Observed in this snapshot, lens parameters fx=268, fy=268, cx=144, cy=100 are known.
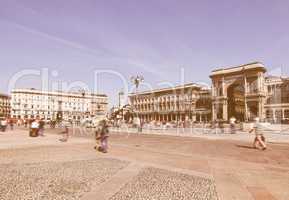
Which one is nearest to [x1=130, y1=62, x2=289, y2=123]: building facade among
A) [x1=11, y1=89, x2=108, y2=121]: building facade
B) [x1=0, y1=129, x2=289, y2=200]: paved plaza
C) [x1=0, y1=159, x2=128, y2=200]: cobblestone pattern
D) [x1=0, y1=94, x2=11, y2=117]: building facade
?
[x1=11, y1=89, x2=108, y2=121]: building facade

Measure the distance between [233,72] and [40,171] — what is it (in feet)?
267

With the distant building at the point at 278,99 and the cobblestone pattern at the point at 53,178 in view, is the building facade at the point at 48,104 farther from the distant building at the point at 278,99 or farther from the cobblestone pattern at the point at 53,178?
the cobblestone pattern at the point at 53,178

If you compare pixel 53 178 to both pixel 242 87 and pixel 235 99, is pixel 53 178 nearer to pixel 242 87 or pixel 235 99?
pixel 242 87

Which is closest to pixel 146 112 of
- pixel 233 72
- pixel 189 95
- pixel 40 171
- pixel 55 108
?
pixel 189 95

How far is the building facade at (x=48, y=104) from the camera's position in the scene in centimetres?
11338

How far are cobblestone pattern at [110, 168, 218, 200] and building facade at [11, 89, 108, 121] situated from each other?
9850 cm

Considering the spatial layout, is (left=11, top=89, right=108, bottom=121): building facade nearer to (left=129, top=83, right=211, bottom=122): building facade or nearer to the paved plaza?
(left=129, top=83, right=211, bottom=122): building facade

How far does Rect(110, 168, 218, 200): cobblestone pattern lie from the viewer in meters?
5.64

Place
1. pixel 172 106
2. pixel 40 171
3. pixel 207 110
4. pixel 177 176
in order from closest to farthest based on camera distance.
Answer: pixel 177 176, pixel 40 171, pixel 207 110, pixel 172 106

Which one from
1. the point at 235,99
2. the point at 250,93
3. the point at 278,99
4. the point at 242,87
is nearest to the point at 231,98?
the point at 242,87

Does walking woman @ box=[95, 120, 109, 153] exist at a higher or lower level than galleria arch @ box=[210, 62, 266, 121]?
lower

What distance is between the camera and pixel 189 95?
339 feet

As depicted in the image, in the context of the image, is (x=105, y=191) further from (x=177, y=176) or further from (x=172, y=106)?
(x=172, y=106)

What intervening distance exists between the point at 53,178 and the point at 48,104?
121045 millimetres
